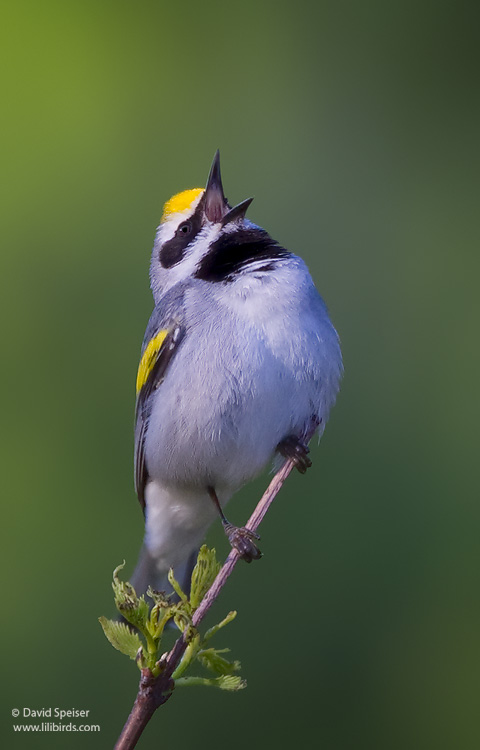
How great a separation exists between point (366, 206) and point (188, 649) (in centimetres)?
408

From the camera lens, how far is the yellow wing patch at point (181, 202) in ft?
11.7

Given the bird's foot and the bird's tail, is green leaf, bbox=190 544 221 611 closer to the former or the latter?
the bird's foot

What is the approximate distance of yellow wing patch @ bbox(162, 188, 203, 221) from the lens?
3.56m

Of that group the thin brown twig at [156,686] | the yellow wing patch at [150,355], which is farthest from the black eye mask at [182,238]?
the thin brown twig at [156,686]

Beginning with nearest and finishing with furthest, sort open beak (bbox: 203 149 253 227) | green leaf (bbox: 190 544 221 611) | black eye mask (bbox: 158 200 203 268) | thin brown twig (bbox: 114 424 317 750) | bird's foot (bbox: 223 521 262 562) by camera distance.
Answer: thin brown twig (bbox: 114 424 317 750) → green leaf (bbox: 190 544 221 611) → bird's foot (bbox: 223 521 262 562) → open beak (bbox: 203 149 253 227) → black eye mask (bbox: 158 200 203 268)

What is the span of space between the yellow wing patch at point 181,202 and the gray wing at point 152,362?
0.46 meters

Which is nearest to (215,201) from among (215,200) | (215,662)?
(215,200)

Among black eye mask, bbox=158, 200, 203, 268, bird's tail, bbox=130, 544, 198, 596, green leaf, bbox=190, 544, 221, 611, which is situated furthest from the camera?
bird's tail, bbox=130, 544, 198, 596

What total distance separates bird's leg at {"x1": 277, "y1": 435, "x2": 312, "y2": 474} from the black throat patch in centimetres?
59

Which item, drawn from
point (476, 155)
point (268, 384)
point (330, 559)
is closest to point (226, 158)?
point (476, 155)

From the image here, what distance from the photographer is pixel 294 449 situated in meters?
3.07

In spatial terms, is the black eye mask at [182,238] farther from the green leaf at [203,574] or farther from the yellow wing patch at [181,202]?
the green leaf at [203,574]

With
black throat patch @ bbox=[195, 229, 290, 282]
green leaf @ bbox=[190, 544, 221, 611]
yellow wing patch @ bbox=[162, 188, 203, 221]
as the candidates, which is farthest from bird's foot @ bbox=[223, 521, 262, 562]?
yellow wing patch @ bbox=[162, 188, 203, 221]

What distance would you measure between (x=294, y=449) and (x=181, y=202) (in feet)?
3.81
